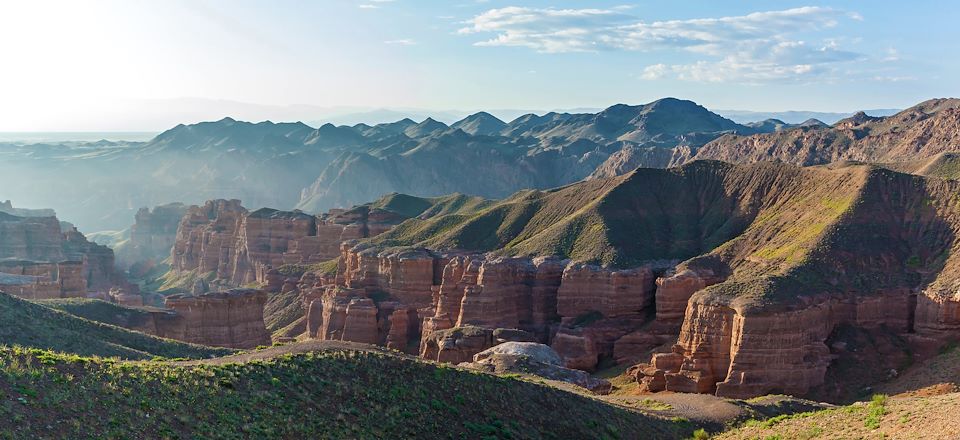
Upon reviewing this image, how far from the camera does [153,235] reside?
163375 mm

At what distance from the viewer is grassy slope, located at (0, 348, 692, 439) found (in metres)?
22.8

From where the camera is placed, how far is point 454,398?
32656 millimetres

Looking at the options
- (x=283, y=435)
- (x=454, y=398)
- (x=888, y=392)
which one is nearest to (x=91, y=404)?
(x=283, y=435)

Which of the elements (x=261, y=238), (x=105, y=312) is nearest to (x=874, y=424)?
(x=105, y=312)

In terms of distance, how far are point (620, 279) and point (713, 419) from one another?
25.4 m

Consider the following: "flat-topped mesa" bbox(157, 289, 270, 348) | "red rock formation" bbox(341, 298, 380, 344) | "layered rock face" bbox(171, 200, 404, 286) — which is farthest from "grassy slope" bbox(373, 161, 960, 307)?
"flat-topped mesa" bbox(157, 289, 270, 348)

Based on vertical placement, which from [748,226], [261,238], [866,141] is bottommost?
[261,238]

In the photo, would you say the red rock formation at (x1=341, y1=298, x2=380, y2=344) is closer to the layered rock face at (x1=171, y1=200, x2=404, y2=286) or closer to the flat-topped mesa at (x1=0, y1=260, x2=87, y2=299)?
the flat-topped mesa at (x1=0, y1=260, x2=87, y2=299)

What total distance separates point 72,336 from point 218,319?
25209 millimetres

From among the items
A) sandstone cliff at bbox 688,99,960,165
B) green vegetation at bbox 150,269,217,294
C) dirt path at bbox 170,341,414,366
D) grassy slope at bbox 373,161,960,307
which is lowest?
green vegetation at bbox 150,269,217,294

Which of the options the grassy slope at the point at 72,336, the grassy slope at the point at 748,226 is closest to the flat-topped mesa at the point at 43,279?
the grassy slope at the point at 748,226

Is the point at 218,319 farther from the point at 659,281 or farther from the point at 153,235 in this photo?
the point at 153,235

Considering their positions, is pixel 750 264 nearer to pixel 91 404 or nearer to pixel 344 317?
pixel 344 317

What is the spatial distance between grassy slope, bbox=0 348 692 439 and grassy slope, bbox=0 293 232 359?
13.0m
